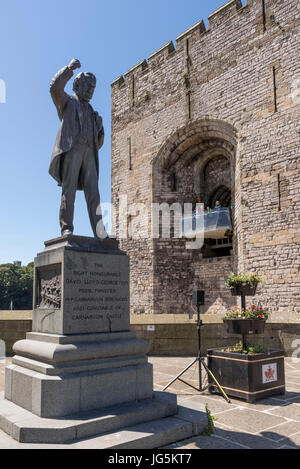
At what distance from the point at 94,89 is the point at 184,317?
624 cm

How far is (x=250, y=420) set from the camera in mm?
4102

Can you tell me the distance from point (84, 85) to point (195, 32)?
40.6ft

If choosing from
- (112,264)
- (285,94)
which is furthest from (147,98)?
(112,264)

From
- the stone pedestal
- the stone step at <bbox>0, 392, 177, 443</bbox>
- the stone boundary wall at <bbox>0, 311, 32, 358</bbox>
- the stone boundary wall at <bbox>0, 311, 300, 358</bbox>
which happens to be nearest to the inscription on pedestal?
the stone pedestal

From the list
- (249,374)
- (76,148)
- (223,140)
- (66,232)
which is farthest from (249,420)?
(223,140)

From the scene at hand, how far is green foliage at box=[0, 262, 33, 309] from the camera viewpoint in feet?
182

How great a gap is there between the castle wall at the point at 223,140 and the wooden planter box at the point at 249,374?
5.91m

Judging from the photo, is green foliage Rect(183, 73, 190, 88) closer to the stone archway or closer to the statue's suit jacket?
the stone archway

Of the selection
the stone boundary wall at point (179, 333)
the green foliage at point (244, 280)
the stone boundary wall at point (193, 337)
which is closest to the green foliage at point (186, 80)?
the stone boundary wall at point (179, 333)

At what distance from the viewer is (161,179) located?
53.1 ft

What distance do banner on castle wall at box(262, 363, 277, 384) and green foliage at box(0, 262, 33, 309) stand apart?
181 feet

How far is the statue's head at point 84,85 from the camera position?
455 centimetres

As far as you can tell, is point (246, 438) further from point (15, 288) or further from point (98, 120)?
point (15, 288)
